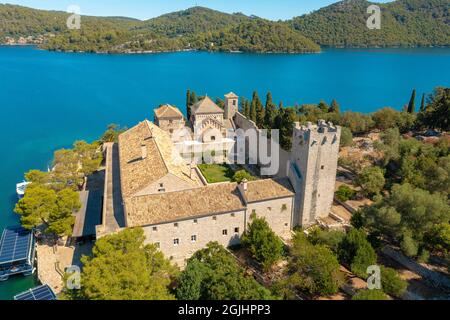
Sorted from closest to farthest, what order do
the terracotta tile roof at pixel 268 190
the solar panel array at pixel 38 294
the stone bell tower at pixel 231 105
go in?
the solar panel array at pixel 38 294, the terracotta tile roof at pixel 268 190, the stone bell tower at pixel 231 105

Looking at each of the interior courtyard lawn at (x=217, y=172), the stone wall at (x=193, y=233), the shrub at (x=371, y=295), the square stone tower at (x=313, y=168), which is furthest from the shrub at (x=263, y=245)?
the interior courtyard lawn at (x=217, y=172)

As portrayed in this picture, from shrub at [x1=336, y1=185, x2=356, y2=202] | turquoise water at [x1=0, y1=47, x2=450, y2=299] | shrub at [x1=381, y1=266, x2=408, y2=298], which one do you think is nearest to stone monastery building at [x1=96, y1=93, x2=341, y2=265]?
shrub at [x1=336, y1=185, x2=356, y2=202]

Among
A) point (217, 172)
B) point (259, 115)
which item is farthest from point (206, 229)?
point (259, 115)

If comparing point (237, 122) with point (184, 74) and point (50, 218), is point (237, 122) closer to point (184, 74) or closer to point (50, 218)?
point (50, 218)

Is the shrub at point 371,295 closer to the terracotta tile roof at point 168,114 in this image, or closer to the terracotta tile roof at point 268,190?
the terracotta tile roof at point 268,190

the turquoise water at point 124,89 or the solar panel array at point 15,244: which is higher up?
the turquoise water at point 124,89
